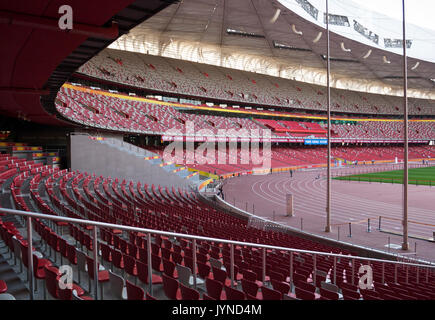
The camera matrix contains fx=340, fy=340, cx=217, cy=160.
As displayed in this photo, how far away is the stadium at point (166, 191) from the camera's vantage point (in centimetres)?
512

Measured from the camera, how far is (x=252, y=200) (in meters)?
25.4

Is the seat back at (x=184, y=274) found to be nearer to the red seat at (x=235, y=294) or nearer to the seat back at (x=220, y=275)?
the seat back at (x=220, y=275)

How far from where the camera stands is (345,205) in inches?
944

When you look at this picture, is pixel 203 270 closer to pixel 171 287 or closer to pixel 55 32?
pixel 171 287

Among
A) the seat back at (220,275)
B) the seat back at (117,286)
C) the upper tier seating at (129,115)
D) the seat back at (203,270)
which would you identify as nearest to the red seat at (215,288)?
the seat back at (220,275)

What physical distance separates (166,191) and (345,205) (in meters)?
12.6

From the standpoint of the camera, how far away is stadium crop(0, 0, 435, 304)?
5117mm

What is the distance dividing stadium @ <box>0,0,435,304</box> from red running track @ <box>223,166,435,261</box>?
15 centimetres

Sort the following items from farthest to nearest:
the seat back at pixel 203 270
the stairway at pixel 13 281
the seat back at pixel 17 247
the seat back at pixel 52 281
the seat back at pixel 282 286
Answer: the seat back at pixel 203 270 → the seat back at pixel 282 286 → the seat back at pixel 17 247 → the stairway at pixel 13 281 → the seat back at pixel 52 281

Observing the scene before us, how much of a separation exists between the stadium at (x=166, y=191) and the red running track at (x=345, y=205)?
0.15 metres

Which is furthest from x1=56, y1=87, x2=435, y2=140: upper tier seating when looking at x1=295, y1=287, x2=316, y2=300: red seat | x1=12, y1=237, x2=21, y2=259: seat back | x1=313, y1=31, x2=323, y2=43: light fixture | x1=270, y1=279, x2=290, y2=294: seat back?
x1=295, y1=287, x2=316, y2=300: red seat

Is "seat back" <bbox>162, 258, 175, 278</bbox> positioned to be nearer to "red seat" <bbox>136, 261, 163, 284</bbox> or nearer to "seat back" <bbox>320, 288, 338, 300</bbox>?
"red seat" <bbox>136, 261, 163, 284</bbox>

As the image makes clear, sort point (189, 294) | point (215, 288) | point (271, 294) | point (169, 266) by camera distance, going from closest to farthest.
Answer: point (189, 294), point (215, 288), point (271, 294), point (169, 266)

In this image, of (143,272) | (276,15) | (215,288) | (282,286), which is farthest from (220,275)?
(276,15)
